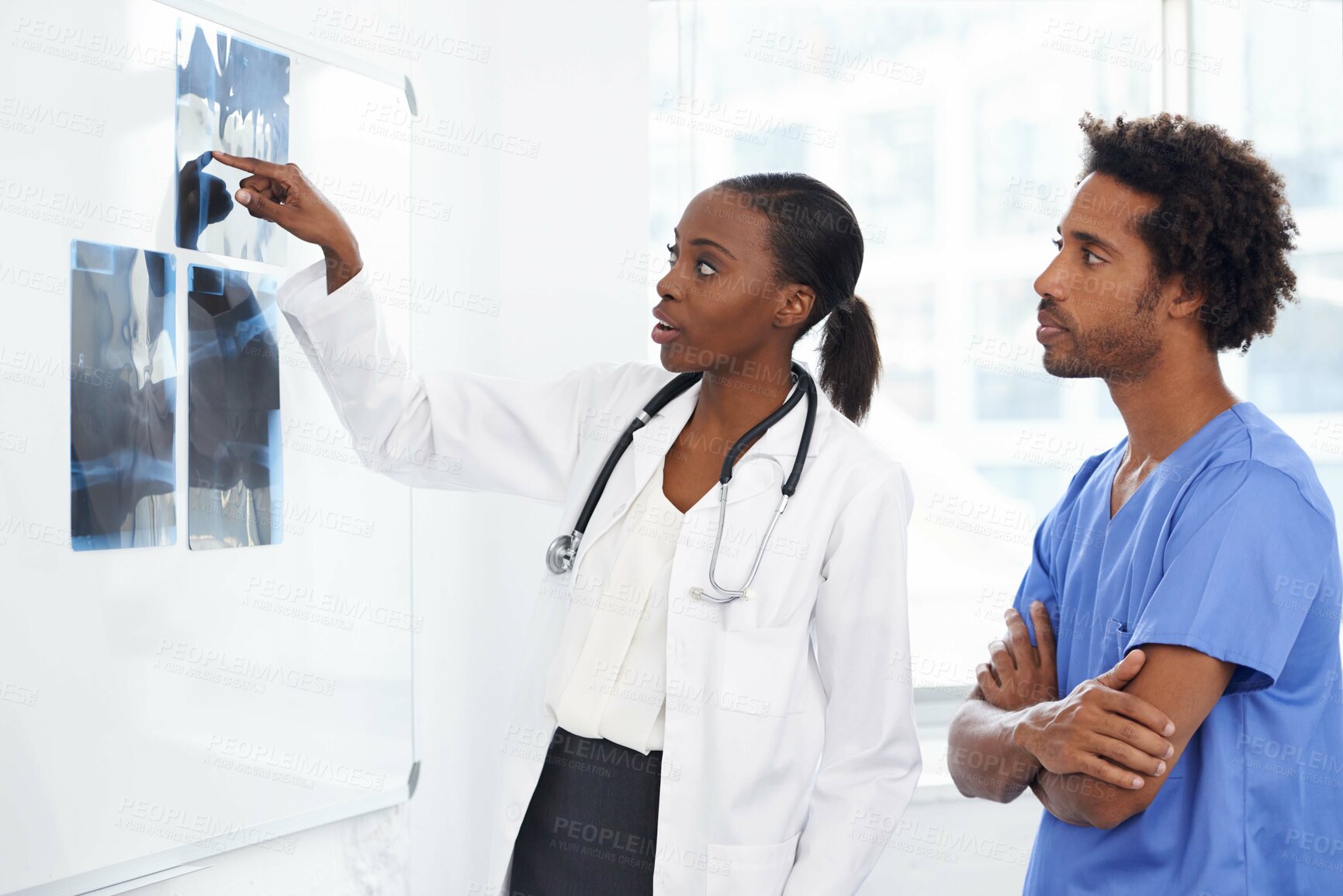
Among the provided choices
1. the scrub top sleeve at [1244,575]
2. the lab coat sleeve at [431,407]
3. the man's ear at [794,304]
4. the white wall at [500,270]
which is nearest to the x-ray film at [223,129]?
the lab coat sleeve at [431,407]

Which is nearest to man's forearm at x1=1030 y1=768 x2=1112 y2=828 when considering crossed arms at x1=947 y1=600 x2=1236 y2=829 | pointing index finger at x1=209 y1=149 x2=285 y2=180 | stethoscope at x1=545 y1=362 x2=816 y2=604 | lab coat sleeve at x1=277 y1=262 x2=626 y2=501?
crossed arms at x1=947 y1=600 x2=1236 y2=829

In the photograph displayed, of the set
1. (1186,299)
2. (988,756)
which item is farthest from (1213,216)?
(988,756)

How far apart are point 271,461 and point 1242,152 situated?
1.34 meters

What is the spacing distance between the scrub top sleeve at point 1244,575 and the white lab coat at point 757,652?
319mm

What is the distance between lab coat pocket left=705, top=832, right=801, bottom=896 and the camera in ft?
3.97

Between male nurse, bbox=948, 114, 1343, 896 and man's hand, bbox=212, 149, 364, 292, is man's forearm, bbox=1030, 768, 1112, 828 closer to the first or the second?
male nurse, bbox=948, 114, 1343, 896

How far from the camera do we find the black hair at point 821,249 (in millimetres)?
1384

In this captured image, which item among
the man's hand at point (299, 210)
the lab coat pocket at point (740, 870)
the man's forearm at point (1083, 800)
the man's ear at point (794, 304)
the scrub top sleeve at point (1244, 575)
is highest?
the man's hand at point (299, 210)

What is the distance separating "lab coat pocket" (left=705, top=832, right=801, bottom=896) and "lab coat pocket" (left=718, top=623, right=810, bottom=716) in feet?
0.52

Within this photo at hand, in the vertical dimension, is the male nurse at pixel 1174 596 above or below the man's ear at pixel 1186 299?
below

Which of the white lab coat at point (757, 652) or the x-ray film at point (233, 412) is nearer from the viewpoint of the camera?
the white lab coat at point (757, 652)

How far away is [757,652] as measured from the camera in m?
1.26

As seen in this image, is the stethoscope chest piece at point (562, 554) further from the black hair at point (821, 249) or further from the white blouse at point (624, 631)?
the black hair at point (821, 249)

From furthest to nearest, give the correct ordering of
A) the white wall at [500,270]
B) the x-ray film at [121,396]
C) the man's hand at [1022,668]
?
1. the white wall at [500,270]
2. the man's hand at [1022,668]
3. the x-ray film at [121,396]
